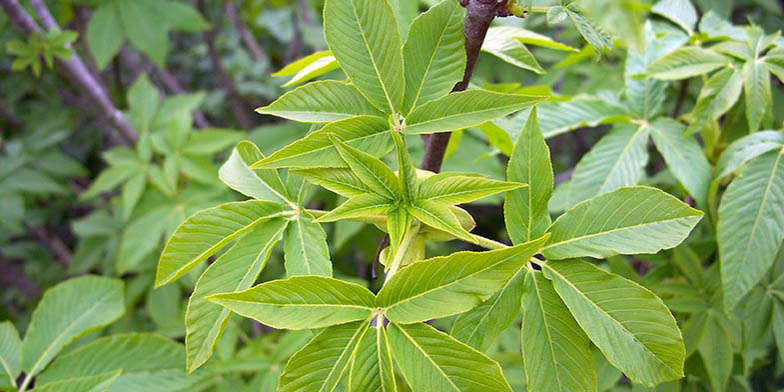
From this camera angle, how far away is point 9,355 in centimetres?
89

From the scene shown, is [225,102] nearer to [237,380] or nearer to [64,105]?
[64,105]

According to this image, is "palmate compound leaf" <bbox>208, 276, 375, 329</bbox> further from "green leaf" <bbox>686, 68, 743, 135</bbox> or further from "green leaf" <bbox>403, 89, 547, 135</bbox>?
"green leaf" <bbox>686, 68, 743, 135</bbox>

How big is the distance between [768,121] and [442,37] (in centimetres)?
69

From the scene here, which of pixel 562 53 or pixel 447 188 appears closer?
pixel 447 188

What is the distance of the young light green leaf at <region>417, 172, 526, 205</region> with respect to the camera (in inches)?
21.8

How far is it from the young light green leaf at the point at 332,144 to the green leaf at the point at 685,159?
20.6 inches

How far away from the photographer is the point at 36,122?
7.45 ft

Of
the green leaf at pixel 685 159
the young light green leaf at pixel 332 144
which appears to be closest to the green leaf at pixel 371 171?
the young light green leaf at pixel 332 144

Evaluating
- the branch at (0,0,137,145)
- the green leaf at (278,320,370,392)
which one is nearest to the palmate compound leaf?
the green leaf at (278,320,370,392)

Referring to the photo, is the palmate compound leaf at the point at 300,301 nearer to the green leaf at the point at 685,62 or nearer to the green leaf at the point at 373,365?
the green leaf at the point at 373,365

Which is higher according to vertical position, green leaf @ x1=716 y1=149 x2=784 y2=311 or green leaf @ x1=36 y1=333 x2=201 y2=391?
green leaf @ x1=716 y1=149 x2=784 y2=311

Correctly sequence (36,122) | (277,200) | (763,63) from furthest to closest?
(36,122), (763,63), (277,200)

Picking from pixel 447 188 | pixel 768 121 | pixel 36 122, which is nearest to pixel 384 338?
pixel 447 188

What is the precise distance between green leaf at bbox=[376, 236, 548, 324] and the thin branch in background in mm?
1859
